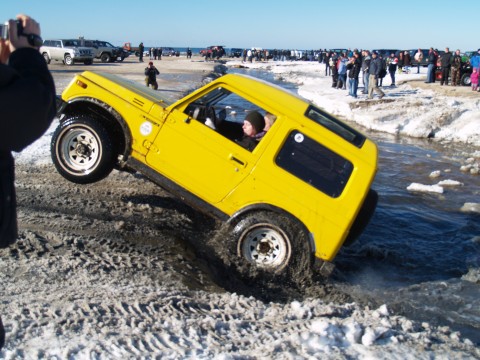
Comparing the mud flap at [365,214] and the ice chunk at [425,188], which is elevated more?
the mud flap at [365,214]

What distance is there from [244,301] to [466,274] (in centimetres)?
400

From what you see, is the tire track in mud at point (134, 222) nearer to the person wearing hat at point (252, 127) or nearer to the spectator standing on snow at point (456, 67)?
the person wearing hat at point (252, 127)

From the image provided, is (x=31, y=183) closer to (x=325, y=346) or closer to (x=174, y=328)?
(x=174, y=328)

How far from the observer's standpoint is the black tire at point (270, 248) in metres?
6.09

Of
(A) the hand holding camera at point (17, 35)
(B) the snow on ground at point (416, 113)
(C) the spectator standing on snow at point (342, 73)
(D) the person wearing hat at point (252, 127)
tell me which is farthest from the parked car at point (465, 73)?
(A) the hand holding camera at point (17, 35)

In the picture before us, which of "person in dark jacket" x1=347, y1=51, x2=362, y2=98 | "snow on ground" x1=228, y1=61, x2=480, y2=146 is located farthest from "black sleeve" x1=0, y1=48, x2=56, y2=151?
"person in dark jacket" x1=347, y1=51, x2=362, y2=98

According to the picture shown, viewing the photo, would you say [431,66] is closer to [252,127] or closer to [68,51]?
[68,51]

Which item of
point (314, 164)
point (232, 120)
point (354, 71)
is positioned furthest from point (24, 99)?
point (354, 71)

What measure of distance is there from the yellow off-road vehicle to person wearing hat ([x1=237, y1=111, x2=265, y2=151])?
0.37 ft

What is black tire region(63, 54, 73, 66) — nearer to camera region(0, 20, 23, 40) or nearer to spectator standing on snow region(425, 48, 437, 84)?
spectator standing on snow region(425, 48, 437, 84)

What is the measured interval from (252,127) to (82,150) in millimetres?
2244

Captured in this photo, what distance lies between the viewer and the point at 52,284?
473 centimetres

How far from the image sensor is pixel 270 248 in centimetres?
628

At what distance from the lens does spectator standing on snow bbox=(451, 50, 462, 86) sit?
26.8m
